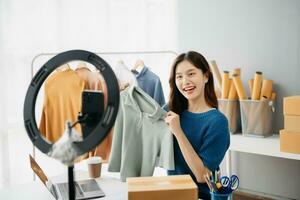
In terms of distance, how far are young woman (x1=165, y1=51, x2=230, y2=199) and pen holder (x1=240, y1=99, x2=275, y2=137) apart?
899 millimetres

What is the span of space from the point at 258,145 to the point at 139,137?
1.01 metres

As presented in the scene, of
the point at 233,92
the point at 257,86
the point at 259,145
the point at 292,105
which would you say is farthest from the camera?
the point at 233,92

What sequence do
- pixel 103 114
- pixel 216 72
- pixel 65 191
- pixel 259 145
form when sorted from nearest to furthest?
pixel 103 114 < pixel 65 191 < pixel 259 145 < pixel 216 72

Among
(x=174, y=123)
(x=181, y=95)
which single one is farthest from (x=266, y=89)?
(x=174, y=123)

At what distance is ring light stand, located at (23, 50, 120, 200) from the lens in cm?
78

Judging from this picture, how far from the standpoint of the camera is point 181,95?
167cm

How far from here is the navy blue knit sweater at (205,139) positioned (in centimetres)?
153

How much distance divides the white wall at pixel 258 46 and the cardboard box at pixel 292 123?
18.6 inches

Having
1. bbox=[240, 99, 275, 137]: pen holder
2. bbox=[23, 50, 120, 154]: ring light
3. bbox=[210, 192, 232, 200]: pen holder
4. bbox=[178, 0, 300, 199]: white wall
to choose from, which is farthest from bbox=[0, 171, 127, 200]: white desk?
bbox=[178, 0, 300, 199]: white wall

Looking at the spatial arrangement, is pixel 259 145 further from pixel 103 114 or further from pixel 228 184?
pixel 103 114

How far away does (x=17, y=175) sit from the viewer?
2.57m

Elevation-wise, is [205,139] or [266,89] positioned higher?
[266,89]

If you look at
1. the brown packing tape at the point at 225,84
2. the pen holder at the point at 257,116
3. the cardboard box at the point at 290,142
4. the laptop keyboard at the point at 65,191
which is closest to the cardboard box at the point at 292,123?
the cardboard box at the point at 290,142

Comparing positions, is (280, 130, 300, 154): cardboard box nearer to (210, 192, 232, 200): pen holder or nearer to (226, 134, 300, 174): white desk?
(226, 134, 300, 174): white desk
